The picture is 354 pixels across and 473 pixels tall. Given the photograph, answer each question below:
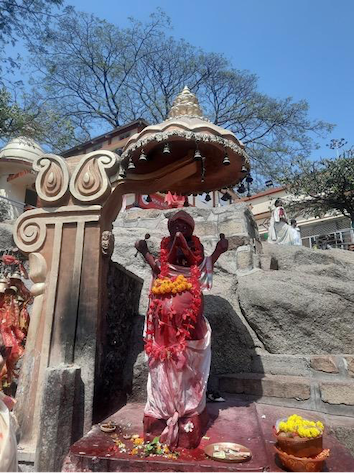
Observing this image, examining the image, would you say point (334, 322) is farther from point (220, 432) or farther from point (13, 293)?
point (13, 293)

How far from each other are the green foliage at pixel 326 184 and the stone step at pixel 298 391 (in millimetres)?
11805

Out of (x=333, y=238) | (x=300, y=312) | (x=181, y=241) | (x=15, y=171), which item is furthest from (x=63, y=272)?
(x=333, y=238)

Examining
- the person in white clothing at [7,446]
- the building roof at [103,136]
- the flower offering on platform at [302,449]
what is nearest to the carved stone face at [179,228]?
the flower offering on platform at [302,449]

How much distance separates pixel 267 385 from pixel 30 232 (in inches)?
143

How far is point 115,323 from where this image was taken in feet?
14.7

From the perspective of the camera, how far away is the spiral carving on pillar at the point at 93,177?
4.27 metres

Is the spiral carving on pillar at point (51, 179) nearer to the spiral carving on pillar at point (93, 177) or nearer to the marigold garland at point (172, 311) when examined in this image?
the spiral carving on pillar at point (93, 177)

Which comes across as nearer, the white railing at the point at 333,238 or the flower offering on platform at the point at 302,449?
the flower offering on platform at the point at 302,449

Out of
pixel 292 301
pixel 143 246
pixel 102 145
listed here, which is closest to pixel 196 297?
pixel 143 246

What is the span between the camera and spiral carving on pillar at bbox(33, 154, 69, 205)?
171 inches

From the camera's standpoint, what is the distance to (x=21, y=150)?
60.1 feet

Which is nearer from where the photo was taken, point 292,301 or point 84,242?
point 84,242

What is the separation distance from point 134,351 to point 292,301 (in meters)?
2.41

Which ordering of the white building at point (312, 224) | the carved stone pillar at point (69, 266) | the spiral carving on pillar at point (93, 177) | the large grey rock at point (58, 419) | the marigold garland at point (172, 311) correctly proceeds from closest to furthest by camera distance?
1. the large grey rock at point (58, 419)
2. the marigold garland at point (172, 311)
3. the carved stone pillar at point (69, 266)
4. the spiral carving on pillar at point (93, 177)
5. the white building at point (312, 224)
